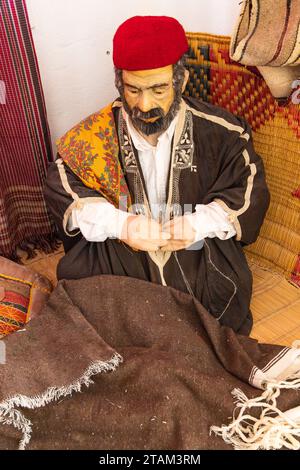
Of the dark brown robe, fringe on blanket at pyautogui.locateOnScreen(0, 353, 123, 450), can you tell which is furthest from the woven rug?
fringe on blanket at pyautogui.locateOnScreen(0, 353, 123, 450)

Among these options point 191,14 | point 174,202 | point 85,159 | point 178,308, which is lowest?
point 178,308

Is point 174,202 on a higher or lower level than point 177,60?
lower

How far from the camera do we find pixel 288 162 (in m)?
1.59

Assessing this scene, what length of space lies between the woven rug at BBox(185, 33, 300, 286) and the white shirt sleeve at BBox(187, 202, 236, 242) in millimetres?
317

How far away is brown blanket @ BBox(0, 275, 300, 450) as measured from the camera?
1107 millimetres

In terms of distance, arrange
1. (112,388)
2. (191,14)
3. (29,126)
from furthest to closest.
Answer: (191,14) → (29,126) → (112,388)

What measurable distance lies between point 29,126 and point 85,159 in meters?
0.40

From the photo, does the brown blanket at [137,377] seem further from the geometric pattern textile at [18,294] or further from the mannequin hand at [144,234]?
the geometric pattern textile at [18,294]

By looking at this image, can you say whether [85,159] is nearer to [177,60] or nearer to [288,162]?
[177,60]

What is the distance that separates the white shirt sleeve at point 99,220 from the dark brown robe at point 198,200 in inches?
1.5

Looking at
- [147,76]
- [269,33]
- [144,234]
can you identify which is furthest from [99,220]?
[269,33]

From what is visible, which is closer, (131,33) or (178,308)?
(131,33)

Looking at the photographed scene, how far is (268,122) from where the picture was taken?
158 centimetres
